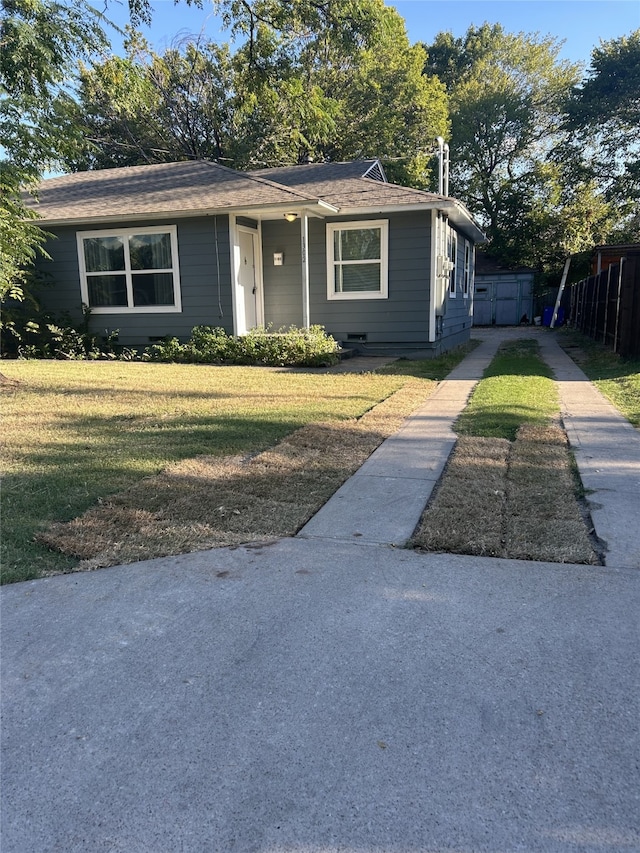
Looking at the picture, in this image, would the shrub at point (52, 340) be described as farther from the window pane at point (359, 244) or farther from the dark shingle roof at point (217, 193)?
the window pane at point (359, 244)

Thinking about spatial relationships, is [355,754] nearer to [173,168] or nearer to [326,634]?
[326,634]

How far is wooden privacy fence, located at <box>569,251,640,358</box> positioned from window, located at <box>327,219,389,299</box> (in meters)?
4.63

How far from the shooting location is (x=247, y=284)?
44.0 feet

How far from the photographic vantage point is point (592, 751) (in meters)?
1.94

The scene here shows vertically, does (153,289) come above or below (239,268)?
below

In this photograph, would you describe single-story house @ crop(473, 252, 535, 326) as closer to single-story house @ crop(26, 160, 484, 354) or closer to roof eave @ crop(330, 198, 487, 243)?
single-story house @ crop(26, 160, 484, 354)

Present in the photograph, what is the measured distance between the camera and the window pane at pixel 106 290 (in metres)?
13.7

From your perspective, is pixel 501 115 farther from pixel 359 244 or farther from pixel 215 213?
pixel 215 213

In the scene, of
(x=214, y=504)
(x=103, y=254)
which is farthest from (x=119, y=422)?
(x=103, y=254)

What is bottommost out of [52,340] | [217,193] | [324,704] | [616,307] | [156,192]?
[324,704]

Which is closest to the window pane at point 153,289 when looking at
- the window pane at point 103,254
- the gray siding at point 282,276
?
the window pane at point 103,254

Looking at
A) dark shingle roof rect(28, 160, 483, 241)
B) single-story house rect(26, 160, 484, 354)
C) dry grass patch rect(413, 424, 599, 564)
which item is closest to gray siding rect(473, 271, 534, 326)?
dark shingle roof rect(28, 160, 483, 241)

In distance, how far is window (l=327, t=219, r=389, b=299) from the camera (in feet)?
42.5

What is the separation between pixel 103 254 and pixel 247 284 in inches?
133
